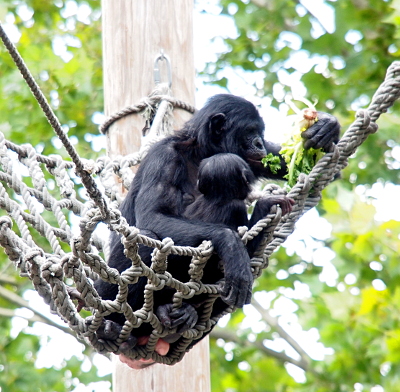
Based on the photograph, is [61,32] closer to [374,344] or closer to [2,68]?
[2,68]

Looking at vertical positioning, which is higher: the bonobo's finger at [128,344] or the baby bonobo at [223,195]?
the baby bonobo at [223,195]

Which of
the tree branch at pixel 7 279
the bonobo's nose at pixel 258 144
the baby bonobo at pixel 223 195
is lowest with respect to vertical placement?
the tree branch at pixel 7 279

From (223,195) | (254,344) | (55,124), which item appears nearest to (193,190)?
(223,195)

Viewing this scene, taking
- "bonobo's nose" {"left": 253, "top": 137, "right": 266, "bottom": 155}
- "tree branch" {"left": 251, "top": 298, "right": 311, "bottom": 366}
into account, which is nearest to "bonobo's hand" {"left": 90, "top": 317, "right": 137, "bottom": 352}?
"bonobo's nose" {"left": 253, "top": 137, "right": 266, "bottom": 155}

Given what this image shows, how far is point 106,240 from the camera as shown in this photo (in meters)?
5.05

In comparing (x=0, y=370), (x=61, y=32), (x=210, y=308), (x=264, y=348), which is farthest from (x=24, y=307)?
(x=210, y=308)

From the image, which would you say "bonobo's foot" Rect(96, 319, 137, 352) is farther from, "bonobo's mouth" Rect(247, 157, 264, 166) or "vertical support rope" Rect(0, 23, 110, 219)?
"bonobo's mouth" Rect(247, 157, 264, 166)

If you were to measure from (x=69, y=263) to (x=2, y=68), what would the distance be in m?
7.83

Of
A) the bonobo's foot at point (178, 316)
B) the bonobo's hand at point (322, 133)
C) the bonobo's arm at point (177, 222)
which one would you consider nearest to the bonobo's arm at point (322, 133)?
the bonobo's hand at point (322, 133)

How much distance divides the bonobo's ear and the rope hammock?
465 mm

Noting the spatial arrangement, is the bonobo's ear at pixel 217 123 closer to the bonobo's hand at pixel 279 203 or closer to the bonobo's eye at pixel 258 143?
the bonobo's eye at pixel 258 143

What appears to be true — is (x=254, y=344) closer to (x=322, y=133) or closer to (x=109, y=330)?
(x=322, y=133)

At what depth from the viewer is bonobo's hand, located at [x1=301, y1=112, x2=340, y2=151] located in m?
4.21

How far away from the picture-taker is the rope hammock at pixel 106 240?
3242 millimetres
